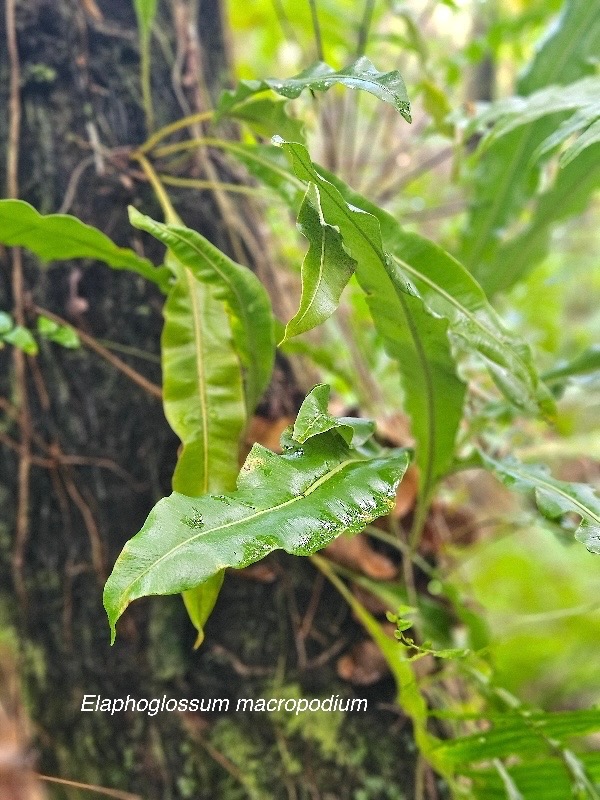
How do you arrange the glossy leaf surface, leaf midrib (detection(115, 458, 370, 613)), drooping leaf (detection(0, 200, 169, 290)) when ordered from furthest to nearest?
the glossy leaf surface
drooping leaf (detection(0, 200, 169, 290))
leaf midrib (detection(115, 458, 370, 613))

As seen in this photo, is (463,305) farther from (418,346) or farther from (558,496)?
(558,496)

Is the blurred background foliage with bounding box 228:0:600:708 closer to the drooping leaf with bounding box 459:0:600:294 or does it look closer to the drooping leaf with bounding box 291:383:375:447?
the drooping leaf with bounding box 459:0:600:294

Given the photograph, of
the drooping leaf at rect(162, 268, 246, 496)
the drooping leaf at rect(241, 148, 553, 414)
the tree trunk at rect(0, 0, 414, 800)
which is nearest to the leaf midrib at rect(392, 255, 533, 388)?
the drooping leaf at rect(241, 148, 553, 414)

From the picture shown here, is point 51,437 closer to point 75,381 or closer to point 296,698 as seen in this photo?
point 75,381

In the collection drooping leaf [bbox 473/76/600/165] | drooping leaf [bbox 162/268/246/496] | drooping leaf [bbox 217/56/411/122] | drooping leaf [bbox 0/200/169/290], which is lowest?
drooping leaf [bbox 162/268/246/496]

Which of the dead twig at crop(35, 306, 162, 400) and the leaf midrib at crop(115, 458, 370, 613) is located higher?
the dead twig at crop(35, 306, 162, 400)

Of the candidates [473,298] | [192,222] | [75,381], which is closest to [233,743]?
[75,381]
